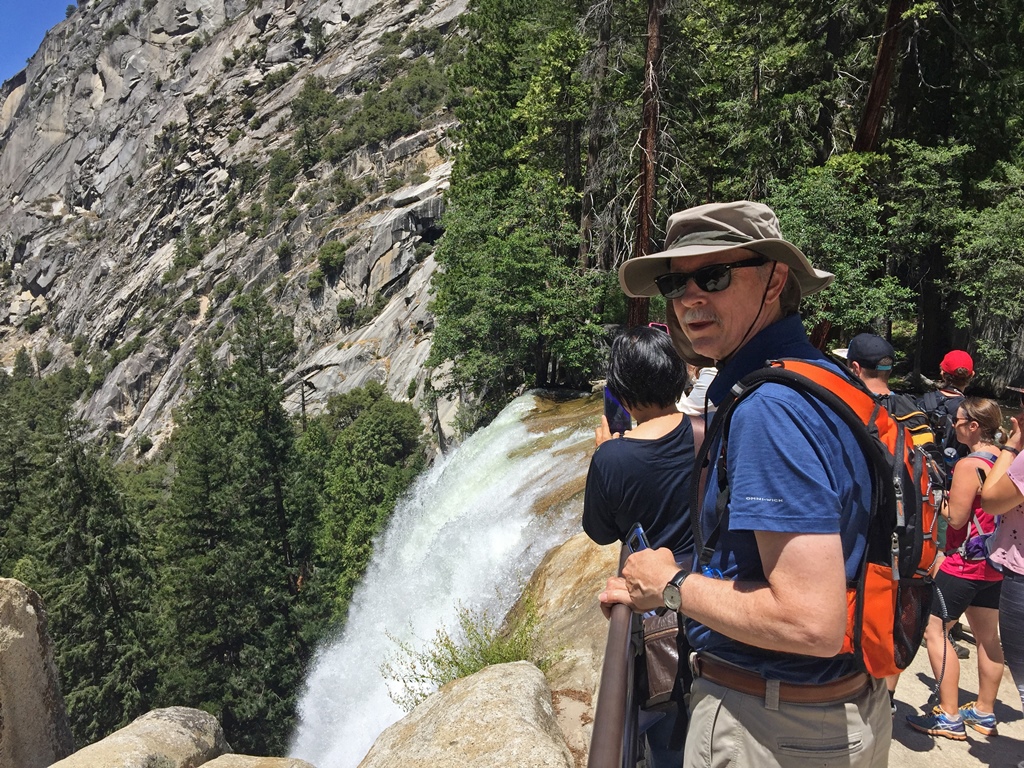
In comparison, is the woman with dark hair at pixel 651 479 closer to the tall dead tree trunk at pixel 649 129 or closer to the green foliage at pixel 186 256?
the tall dead tree trunk at pixel 649 129

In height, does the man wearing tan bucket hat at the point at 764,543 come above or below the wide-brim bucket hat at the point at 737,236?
below

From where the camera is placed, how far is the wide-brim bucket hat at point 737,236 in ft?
5.17

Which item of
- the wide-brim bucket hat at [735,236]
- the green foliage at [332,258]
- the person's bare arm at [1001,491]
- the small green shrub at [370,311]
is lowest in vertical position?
the small green shrub at [370,311]

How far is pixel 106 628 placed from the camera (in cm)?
2411

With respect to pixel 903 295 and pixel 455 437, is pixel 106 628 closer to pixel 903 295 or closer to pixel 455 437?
pixel 455 437

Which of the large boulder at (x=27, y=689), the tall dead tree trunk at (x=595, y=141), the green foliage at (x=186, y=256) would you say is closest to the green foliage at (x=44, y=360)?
the green foliage at (x=186, y=256)

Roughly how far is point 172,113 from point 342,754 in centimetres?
13046

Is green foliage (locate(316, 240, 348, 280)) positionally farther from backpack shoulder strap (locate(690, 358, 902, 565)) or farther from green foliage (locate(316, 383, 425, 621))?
backpack shoulder strap (locate(690, 358, 902, 565))

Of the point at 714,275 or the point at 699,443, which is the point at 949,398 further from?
the point at 714,275

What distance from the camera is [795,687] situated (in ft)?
4.94

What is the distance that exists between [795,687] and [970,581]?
307 cm

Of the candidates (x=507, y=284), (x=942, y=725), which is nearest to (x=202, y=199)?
(x=507, y=284)

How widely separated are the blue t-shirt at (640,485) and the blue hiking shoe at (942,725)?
8.82 ft

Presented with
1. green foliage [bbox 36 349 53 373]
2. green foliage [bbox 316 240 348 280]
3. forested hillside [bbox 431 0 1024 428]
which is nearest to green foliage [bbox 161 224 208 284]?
green foliage [bbox 36 349 53 373]
